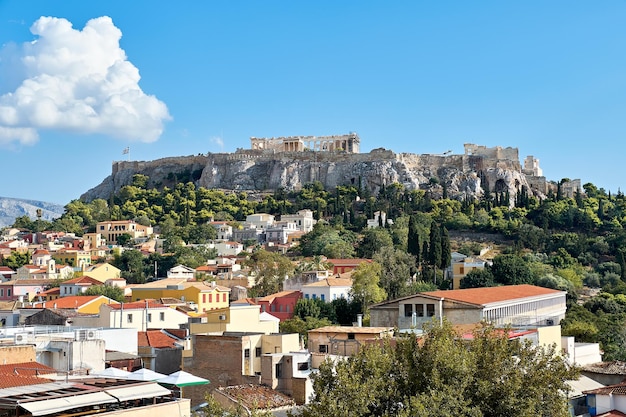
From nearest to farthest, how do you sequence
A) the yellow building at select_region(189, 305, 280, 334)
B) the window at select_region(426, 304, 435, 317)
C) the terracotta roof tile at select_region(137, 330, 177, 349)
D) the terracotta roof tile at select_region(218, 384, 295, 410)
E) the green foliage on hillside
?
the terracotta roof tile at select_region(218, 384, 295, 410), the terracotta roof tile at select_region(137, 330, 177, 349), the yellow building at select_region(189, 305, 280, 334), the window at select_region(426, 304, 435, 317), the green foliage on hillside

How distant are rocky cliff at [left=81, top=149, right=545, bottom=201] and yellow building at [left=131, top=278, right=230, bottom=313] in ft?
177

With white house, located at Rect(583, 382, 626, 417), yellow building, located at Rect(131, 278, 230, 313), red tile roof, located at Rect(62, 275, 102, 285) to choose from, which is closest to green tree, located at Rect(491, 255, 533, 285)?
yellow building, located at Rect(131, 278, 230, 313)

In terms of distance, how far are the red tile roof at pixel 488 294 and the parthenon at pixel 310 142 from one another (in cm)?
7485

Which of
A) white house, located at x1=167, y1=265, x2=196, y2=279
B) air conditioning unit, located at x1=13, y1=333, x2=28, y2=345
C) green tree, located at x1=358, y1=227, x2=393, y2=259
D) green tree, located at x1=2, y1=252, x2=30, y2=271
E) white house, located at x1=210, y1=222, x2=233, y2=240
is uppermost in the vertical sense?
white house, located at x1=210, y1=222, x2=233, y2=240

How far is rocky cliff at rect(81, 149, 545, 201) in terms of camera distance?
108125mm

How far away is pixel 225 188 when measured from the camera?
11525 cm

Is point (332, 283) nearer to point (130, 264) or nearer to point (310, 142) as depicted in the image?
point (130, 264)

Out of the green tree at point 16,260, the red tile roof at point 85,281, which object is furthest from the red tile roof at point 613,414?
the green tree at point 16,260

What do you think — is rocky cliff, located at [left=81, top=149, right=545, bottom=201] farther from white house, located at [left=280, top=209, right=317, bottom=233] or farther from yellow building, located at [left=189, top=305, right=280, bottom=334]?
yellow building, located at [left=189, top=305, right=280, bottom=334]

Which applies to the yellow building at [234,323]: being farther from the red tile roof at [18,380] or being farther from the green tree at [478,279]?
the green tree at [478,279]

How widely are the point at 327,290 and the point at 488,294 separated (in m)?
13.4

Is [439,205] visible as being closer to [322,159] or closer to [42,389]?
[322,159]

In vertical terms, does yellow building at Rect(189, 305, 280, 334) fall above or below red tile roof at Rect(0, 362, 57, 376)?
above

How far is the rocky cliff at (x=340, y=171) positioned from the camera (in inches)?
4257
